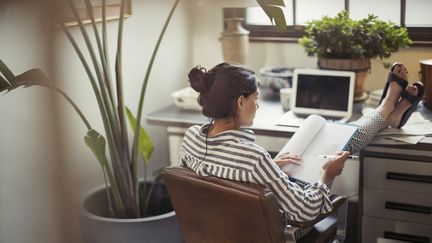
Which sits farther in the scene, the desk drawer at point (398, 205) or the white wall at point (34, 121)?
the desk drawer at point (398, 205)

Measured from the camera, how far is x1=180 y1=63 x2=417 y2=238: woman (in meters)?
1.50

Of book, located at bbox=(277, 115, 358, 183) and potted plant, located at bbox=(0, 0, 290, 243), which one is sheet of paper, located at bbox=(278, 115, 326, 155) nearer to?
book, located at bbox=(277, 115, 358, 183)

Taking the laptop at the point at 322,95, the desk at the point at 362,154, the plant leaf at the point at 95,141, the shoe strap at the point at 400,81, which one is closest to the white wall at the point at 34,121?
the plant leaf at the point at 95,141

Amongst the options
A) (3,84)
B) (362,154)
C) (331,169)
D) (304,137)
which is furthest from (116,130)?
(362,154)

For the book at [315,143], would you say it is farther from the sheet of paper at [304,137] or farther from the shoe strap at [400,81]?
the shoe strap at [400,81]

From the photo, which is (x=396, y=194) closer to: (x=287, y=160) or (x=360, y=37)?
(x=287, y=160)

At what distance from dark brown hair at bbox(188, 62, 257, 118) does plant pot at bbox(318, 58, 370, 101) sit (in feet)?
2.79

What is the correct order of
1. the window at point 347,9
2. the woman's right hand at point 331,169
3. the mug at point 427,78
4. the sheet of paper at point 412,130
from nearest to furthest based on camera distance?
1. the woman's right hand at point 331,169
2. the sheet of paper at point 412,130
3. the mug at point 427,78
4. the window at point 347,9

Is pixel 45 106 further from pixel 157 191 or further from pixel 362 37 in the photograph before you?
pixel 362 37

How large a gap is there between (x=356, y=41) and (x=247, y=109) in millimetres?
929

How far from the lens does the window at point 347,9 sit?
2494mm

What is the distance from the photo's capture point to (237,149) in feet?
5.02

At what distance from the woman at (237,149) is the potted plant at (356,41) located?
0.78 meters

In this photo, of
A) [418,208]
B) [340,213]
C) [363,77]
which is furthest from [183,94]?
[418,208]
